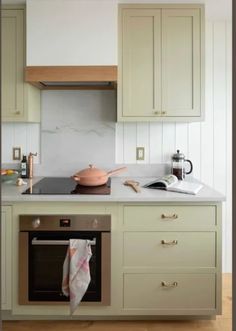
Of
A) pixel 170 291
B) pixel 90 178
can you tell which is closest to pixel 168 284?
pixel 170 291

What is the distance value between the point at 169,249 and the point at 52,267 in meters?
0.73

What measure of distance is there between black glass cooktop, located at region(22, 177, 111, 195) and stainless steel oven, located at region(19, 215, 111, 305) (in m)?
0.17

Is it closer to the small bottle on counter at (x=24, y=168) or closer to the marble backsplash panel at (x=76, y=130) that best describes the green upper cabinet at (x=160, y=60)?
the marble backsplash panel at (x=76, y=130)

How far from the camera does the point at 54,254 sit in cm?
Answer: 222

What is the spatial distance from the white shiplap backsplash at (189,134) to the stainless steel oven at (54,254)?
2.69ft

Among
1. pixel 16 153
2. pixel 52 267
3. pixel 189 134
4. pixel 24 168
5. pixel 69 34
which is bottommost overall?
pixel 52 267

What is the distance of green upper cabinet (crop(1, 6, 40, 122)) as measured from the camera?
8.49 feet

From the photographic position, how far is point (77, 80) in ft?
8.09

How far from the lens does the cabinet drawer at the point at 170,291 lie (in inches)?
89.1

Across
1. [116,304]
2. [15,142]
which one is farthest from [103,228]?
[15,142]

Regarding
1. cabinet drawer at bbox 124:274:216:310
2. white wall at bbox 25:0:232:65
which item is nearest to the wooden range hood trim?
white wall at bbox 25:0:232:65

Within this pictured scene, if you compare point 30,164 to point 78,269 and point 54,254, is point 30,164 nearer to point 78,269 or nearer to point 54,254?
point 54,254

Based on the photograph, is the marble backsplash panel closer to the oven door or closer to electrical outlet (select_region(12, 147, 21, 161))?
electrical outlet (select_region(12, 147, 21, 161))

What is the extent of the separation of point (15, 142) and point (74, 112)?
53 cm
